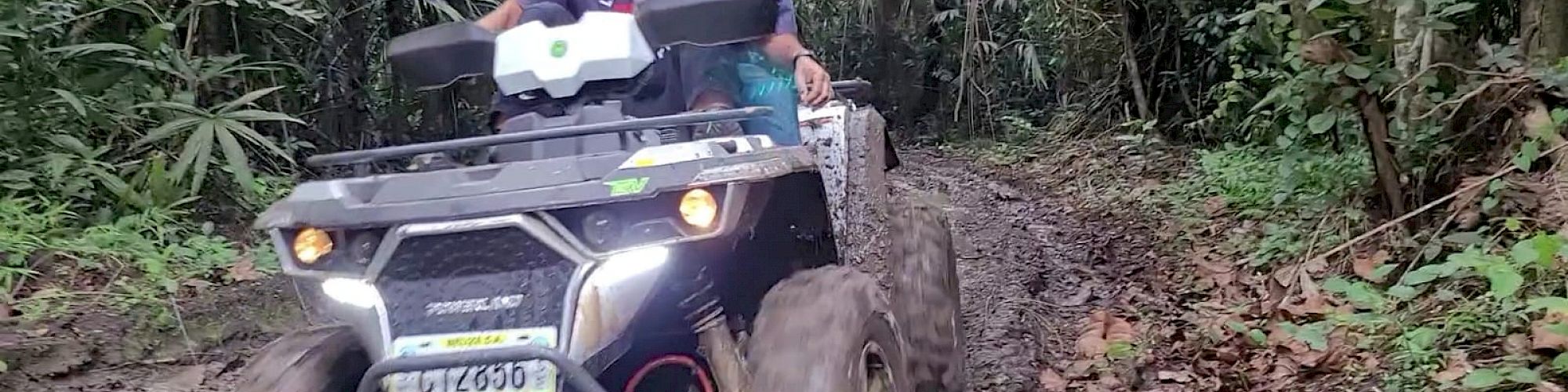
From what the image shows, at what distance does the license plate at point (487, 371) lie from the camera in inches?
88.8

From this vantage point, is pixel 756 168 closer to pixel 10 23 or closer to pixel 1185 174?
pixel 10 23

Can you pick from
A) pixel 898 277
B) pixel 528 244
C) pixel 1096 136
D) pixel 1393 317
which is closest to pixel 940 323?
pixel 898 277

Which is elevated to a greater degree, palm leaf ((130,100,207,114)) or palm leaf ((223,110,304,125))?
palm leaf ((130,100,207,114))

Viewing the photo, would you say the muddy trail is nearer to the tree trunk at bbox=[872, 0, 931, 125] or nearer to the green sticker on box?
the green sticker on box

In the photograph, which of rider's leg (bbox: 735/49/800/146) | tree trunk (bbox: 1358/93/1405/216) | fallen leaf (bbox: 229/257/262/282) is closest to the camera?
rider's leg (bbox: 735/49/800/146)

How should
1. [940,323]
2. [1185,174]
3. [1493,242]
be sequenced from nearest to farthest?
[940,323] → [1493,242] → [1185,174]

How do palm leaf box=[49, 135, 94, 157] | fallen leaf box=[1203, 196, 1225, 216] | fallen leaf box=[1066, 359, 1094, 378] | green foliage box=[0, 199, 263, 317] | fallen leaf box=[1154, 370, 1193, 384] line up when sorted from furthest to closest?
1. fallen leaf box=[1203, 196, 1225, 216]
2. palm leaf box=[49, 135, 94, 157]
3. green foliage box=[0, 199, 263, 317]
4. fallen leaf box=[1066, 359, 1094, 378]
5. fallen leaf box=[1154, 370, 1193, 384]

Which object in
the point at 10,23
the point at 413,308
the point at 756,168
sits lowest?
the point at 413,308

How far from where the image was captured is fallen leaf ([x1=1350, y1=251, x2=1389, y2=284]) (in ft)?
14.6

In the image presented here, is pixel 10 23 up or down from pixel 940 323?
up

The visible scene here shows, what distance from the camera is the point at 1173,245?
20.8 feet

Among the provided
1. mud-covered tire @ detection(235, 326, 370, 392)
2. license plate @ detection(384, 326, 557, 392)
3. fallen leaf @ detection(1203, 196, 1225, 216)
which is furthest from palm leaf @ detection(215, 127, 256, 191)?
fallen leaf @ detection(1203, 196, 1225, 216)

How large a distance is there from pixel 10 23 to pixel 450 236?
3.77 metres

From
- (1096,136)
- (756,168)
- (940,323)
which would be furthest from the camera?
(1096,136)
